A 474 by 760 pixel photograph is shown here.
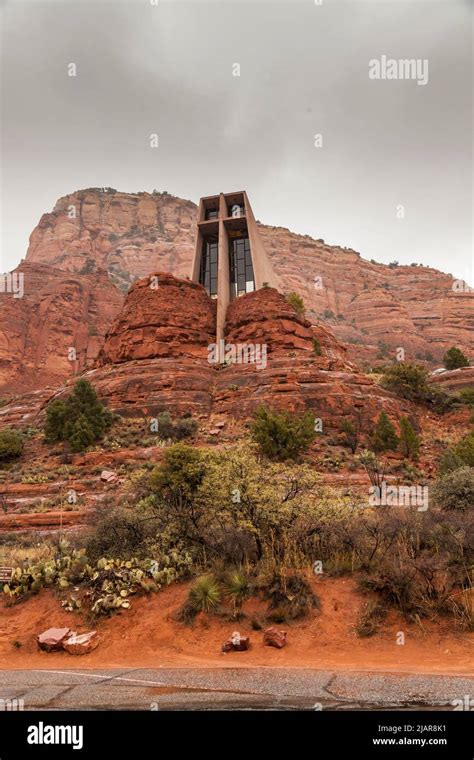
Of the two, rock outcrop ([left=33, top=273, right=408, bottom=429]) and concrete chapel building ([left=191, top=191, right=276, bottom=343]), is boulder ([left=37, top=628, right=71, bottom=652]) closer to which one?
rock outcrop ([left=33, top=273, right=408, bottom=429])

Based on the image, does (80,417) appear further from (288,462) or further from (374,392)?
(374,392)

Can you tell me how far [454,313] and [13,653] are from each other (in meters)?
111

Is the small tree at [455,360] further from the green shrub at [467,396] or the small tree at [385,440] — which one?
the small tree at [385,440]

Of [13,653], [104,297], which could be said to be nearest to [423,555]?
[13,653]

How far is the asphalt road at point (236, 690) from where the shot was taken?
14.5 feet

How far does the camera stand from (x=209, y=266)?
5269cm

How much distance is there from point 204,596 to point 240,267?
4639cm

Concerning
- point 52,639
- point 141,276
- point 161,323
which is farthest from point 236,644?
point 141,276

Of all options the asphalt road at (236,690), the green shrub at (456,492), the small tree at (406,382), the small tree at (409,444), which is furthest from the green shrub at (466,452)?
the asphalt road at (236,690)

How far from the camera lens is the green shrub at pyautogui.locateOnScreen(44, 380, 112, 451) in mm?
27891

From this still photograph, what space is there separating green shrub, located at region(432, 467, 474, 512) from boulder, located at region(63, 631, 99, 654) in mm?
10066

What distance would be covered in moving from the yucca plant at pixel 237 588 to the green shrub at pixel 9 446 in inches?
897

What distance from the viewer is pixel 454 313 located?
103 m

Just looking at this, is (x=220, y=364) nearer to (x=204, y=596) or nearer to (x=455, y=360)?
(x=455, y=360)
